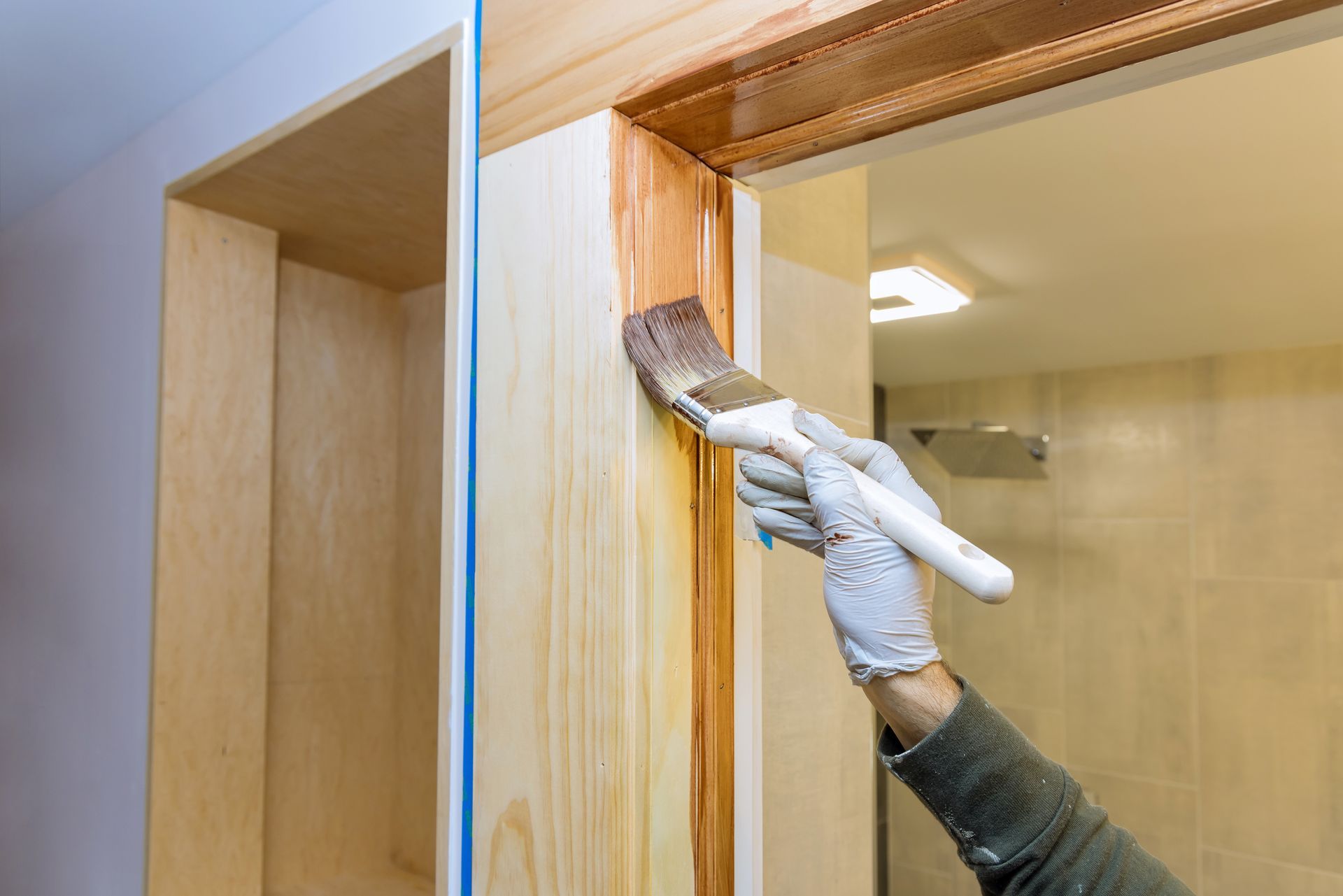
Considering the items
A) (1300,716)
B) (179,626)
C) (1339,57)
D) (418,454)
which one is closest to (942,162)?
(1339,57)

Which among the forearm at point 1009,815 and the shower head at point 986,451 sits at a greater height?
the shower head at point 986,451

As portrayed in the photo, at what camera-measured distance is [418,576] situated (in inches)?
62.1

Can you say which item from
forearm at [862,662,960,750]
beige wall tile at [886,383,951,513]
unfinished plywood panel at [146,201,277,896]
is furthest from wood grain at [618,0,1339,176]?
beige wall tile at [886,383,951,513]

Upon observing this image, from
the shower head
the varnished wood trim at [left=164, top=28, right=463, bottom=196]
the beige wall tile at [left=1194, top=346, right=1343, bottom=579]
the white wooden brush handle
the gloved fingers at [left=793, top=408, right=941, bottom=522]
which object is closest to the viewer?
the white wooden brush handle

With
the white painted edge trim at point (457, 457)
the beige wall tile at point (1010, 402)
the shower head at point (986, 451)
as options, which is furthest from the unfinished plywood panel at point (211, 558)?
the beige wall tile at point (1010, 402)

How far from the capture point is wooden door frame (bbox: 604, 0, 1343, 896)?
42 cm

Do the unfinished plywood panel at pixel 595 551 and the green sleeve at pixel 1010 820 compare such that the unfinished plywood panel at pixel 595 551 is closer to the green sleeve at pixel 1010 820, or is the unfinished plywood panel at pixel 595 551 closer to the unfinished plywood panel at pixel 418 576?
the green sleeve at pixel 1010 820

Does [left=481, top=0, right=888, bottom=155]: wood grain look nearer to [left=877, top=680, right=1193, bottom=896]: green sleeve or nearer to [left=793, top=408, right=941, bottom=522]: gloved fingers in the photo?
[left=793, top=408, right=941, bottom=522]: gloved fingers

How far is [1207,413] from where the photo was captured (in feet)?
7.88

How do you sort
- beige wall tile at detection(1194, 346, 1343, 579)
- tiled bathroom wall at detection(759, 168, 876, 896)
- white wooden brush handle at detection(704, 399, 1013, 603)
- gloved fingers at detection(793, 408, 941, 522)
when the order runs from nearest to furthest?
white wooden brush handle at detection(704, 399, 1013, 603) → gloved fingers at detection(793, 408, 941, 522) → tiled bathroom wall at detection(759, 168, 876, 896) → beige wall tile at detection(1194, 346, 1343, 579)

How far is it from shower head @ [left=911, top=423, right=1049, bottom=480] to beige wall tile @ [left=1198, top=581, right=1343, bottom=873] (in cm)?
61

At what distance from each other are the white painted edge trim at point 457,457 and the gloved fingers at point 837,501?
31cm

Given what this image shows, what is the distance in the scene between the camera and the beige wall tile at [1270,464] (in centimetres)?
222

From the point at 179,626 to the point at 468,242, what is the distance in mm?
752
